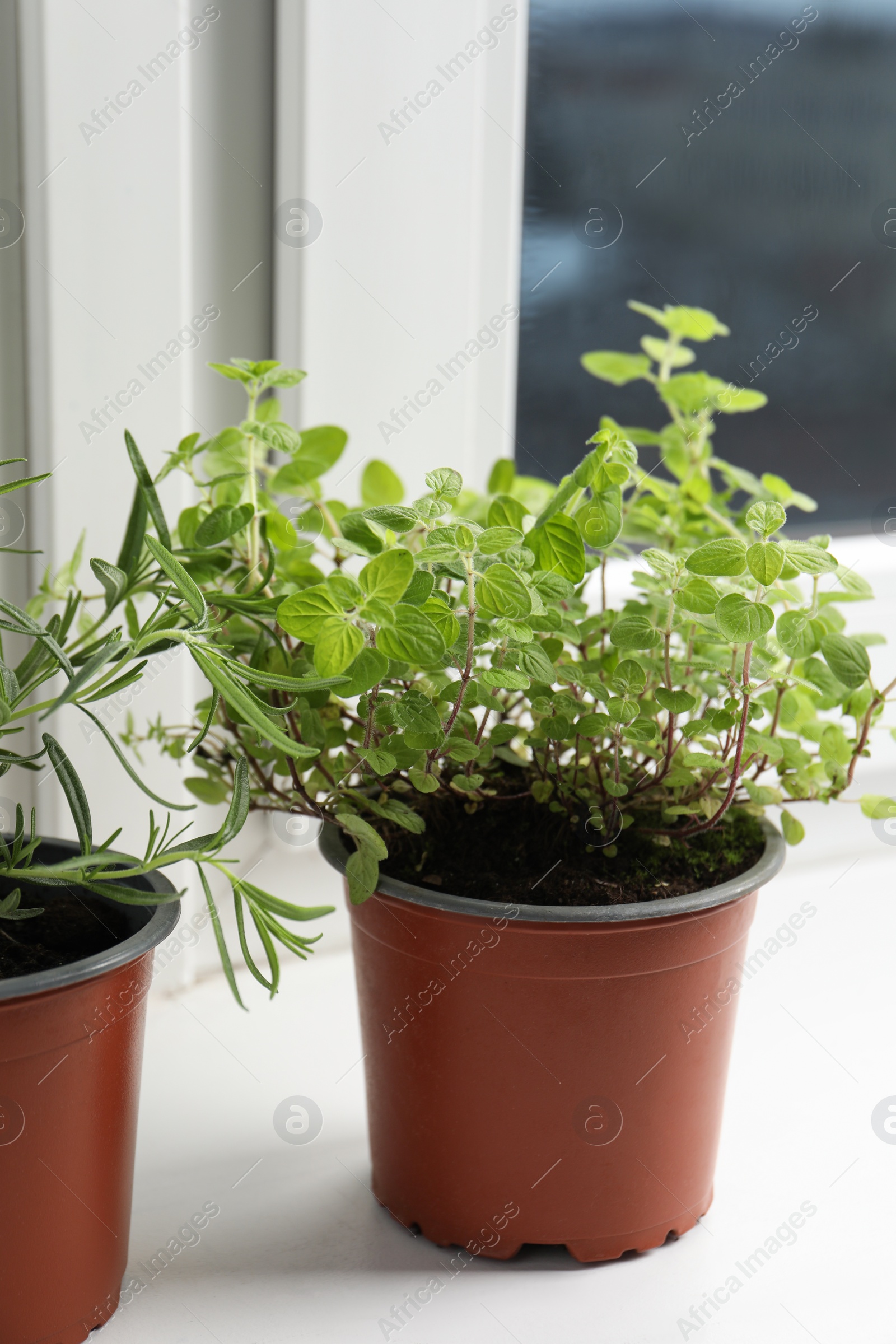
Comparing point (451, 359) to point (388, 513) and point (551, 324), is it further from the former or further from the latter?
point (388, 513)

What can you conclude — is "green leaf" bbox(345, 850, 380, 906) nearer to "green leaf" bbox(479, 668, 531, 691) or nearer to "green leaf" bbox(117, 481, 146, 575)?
"green leaf" bbox(479, 668, 531, 691)

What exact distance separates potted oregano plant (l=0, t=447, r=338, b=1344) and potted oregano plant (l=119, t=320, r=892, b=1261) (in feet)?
0.25

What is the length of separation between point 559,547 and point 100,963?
0.34 meters

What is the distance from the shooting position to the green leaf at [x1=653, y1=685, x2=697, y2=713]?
2.17 ft

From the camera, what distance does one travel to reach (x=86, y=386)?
894 mm

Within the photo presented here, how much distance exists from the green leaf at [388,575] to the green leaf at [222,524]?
0.13 m

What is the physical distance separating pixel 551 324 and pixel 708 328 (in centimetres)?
44

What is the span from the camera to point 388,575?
1.90ft

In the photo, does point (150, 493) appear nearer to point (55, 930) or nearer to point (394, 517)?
point (394, 517)

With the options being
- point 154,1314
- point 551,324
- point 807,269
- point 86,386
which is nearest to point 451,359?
point 551,324

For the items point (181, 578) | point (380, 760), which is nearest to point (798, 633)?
point (380, 760)

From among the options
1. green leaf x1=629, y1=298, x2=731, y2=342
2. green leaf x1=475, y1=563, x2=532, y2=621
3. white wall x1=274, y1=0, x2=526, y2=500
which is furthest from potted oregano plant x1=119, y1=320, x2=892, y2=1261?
white wall x1=274, y1=0, x2=526, y2=500

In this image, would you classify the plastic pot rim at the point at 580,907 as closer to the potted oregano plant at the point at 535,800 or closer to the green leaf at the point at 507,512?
the potted oregano plant at the point at 535,800

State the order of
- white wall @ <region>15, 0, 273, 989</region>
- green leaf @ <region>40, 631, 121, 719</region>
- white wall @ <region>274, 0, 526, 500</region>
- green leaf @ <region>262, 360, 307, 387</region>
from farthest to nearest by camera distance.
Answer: white wall @ <region>274, 0, 526, 500</region> → white wall @ <region>15, 0, 273, 989</region> → green leaf @ <region>262, 360, 307, 387</region> → green leaf @ <region>40, 631, 121, 719</region>
